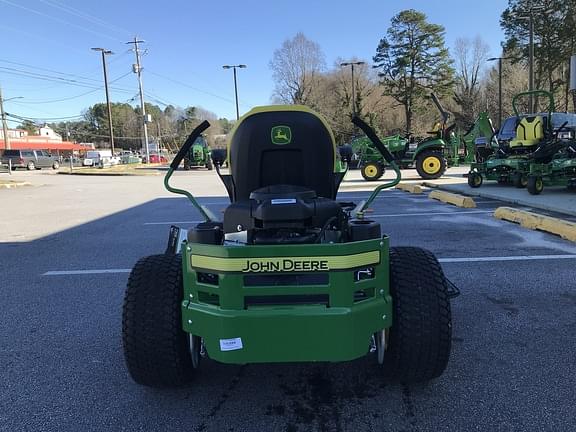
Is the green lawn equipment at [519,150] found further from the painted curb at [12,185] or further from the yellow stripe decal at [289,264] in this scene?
the painted curb at [12,185]

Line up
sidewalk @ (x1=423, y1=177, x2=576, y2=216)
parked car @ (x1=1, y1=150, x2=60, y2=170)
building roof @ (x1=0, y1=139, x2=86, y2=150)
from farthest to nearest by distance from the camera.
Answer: building roof @ (x1=0, y1=139, x2=86, y2=150) < parked car @ (x1=1, y1=150, x2=60, y2=170) < sidewalk @ (x1=423, y1=177, x2=576, y2=216)

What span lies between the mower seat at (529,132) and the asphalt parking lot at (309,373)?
22.8ft

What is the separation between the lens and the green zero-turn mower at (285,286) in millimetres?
2436

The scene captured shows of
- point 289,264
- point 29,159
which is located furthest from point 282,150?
point 29,159

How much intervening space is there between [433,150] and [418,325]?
16.0 m

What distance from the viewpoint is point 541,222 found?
7410mm

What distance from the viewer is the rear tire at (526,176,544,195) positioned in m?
11.2

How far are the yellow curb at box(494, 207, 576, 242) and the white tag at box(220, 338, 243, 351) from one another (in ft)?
19.1

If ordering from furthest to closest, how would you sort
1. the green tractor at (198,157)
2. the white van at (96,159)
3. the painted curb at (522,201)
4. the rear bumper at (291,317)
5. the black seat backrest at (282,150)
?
the white van at (96,159) < the green tractor at (198,157) < the painted curb at (522,201) < the black seat backrest at (282,150) < the rear bumper at (291,317)

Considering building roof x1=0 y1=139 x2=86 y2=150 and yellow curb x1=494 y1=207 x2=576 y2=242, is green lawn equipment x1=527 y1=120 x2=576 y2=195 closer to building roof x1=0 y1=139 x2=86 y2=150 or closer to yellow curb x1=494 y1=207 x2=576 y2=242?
yellow curb x1=494 y1=207 x2=576 y2=242

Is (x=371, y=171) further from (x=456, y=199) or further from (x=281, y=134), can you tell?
(x=281, y=134)

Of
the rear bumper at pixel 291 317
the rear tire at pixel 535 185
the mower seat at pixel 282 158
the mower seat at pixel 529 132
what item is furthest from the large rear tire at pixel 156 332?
the mower seat at pixel 529 132

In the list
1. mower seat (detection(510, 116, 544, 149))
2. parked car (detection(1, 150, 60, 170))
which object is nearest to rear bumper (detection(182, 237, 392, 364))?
mower seat (detection(510, 116, 544, 149))

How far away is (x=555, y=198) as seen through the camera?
34.6ft
